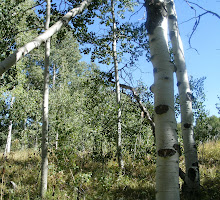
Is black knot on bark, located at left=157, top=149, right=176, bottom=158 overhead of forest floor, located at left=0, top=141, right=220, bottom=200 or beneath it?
overhead

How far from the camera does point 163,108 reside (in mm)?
1736

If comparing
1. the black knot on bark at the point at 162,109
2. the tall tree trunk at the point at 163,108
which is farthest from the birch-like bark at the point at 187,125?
the black knot on bark at the point at 162,109

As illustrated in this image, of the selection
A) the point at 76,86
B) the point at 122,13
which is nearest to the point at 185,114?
the point at 122,13

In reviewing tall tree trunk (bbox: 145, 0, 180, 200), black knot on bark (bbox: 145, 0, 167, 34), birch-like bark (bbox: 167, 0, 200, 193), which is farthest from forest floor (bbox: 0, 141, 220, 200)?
black knot on bark (bbox: 145, 0, 167, 34)

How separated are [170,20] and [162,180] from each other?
389 centimetres

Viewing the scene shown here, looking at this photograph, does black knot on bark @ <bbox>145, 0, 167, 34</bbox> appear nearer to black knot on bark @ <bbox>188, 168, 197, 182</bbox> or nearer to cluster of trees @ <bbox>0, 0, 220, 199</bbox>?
cluster of trees @ <bbox>0, 0, 220, 199</bbox>

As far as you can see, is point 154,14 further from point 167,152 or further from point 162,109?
point 167,152

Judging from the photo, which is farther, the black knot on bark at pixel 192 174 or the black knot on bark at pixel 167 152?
the black knot on bark at pixel 192 174

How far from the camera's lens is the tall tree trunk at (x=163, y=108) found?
155 cm

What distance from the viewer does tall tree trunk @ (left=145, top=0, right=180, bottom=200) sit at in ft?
5.09

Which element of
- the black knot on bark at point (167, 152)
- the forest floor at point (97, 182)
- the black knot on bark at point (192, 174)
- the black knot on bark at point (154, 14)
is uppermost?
the black knot on bark at point (154, 14)

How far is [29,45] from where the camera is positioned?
1472 millimetres

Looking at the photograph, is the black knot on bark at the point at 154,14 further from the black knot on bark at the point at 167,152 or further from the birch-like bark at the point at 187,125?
the birch-like bark at the point at 187,125

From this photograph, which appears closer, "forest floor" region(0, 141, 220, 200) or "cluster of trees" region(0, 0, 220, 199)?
"cluster of trees" region(0, 0, 220, 199)
